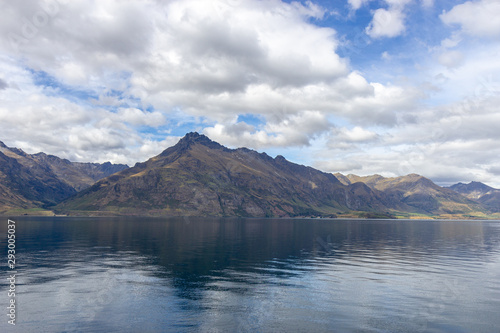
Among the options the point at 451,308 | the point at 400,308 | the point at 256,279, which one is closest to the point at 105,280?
the point at 256,279

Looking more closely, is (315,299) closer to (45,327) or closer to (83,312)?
(83,312)

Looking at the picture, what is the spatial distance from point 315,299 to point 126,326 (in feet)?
88.5

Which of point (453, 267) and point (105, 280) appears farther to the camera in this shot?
point (453, 267)

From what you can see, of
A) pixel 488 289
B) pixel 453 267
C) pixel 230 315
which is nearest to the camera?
pixel 230 315

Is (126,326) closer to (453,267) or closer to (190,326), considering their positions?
(190,326)

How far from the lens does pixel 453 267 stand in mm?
79938

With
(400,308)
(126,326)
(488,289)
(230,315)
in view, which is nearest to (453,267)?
(488,289)

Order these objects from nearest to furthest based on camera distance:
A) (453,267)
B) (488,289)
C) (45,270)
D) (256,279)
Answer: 1. (488,289)
2. (256,279)
3. (45,270)
4. (453,267)

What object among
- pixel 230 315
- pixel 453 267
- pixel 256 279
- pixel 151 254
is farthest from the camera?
pixel 151 254

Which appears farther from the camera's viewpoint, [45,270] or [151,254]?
[151,254]

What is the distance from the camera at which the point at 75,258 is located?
84438mm

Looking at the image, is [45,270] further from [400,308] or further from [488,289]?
[488,289]

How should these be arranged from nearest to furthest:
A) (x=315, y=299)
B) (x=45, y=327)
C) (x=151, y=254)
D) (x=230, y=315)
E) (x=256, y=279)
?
(x=45, y=327), (x=230, y=315), (x=315, y=299), (x=256, y=279), (x=151, y=254)

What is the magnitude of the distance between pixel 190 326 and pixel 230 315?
583 centimetres
